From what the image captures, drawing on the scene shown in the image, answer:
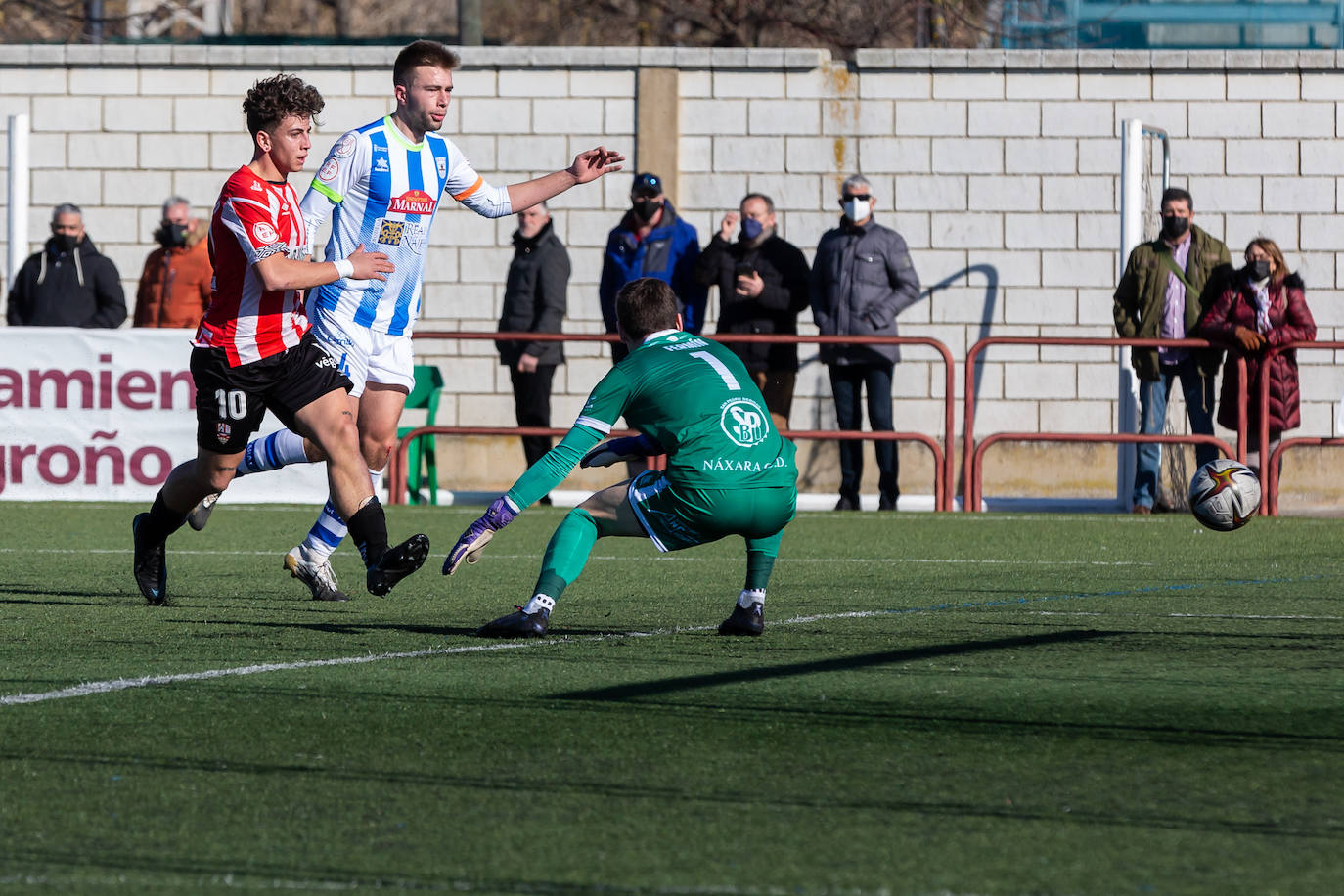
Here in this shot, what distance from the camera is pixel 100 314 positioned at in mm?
14961

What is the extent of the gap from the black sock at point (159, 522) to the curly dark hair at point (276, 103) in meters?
1.39

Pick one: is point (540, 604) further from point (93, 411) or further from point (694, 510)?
point (93, 411)

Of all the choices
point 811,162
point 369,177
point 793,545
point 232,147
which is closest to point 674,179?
point 811,162

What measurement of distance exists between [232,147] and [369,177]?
10043 mm

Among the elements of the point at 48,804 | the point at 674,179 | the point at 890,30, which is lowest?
the point at 48,804

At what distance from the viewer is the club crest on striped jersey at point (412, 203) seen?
316 inches

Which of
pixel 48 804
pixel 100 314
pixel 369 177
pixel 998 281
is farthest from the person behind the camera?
pixel 998 281

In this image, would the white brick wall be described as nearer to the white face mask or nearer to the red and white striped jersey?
the white face mask

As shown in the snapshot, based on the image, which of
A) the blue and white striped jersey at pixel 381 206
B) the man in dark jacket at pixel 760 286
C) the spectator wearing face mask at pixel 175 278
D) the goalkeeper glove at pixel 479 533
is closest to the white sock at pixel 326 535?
the blue and white striped jersey at pixel 381 206

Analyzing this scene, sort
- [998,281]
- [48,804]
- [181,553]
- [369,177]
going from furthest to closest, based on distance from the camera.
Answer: [998,281]
[181,553]
[369,177]
[48,804]

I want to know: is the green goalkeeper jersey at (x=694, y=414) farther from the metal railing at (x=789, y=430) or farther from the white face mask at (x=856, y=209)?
the white face mask at (x=856, y=209)

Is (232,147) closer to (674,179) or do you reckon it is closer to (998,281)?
(674,179)

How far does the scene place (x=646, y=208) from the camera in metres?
13.8

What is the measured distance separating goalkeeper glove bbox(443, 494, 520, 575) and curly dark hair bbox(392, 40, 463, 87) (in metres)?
2.27
